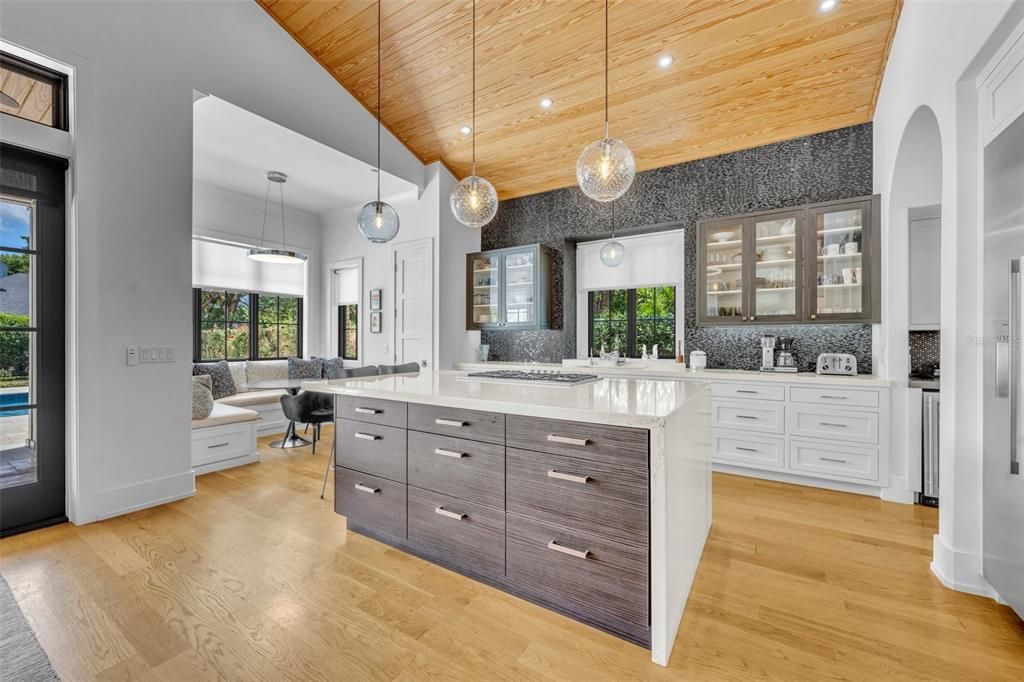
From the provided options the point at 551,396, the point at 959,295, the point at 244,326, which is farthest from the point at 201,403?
the point at 959,295

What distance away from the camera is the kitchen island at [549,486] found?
1.56 metres

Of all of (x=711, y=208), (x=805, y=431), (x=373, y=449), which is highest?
(x=711, y=208)

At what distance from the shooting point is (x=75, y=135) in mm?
2633

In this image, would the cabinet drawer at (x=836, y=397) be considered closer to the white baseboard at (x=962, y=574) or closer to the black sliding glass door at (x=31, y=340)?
the white baseboard at (x=962, y=574)

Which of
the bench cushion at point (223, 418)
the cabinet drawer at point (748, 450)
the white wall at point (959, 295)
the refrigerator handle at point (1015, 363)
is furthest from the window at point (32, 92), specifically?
the cabinet drawer at point (748, 450)

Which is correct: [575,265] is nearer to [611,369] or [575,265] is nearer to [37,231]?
[611,369]

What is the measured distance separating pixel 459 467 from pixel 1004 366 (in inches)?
89.9

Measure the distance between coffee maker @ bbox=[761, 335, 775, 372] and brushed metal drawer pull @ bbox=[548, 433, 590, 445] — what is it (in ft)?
9.76

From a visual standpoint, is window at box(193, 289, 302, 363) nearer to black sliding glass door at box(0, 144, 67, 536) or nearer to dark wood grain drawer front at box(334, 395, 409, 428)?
black sliding glass door at box(0, 144, 67, 536)

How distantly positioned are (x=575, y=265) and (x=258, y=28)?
3667 mm

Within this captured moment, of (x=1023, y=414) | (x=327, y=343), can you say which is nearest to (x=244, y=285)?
(x=327, y=343)

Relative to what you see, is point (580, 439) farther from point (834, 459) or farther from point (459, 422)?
point (834, 459)

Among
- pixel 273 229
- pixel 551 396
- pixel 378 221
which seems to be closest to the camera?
pixel 551 396

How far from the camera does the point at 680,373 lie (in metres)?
3.97
